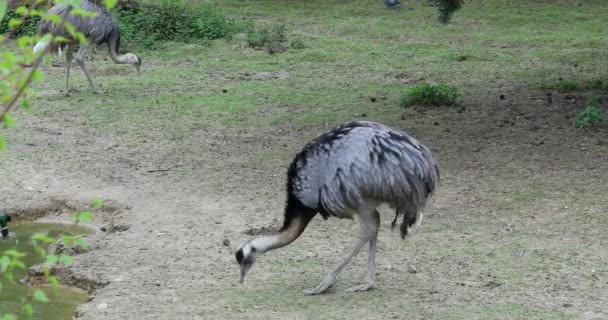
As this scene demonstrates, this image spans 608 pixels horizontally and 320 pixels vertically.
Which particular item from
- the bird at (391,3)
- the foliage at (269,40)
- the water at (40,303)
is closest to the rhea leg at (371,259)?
the water at (40,303)

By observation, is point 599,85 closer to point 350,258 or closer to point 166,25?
point 350,258

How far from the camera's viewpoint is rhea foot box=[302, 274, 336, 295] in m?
6.02

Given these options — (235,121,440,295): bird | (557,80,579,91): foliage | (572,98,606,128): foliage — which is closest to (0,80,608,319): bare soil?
(572,98,606,128): foliage

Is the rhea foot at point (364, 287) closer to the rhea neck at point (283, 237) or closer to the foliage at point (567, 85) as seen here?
the rhea neck at point (283, 237)

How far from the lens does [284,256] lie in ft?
Answer: 22.1

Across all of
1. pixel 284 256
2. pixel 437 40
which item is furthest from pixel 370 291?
pixel 437 40

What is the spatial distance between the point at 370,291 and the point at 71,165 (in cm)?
381

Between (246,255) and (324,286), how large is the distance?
527 mm

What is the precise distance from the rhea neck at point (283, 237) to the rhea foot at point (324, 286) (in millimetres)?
337

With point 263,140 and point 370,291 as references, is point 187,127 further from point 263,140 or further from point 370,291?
point 370,291

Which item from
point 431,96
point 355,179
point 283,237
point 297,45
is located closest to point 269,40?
point 297,45

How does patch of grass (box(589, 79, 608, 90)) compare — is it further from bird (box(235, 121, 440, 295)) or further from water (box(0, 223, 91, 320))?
water (box(0, 223, 91, 320))

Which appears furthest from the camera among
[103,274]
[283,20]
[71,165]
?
[283,20]

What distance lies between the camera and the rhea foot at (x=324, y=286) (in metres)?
6.02
